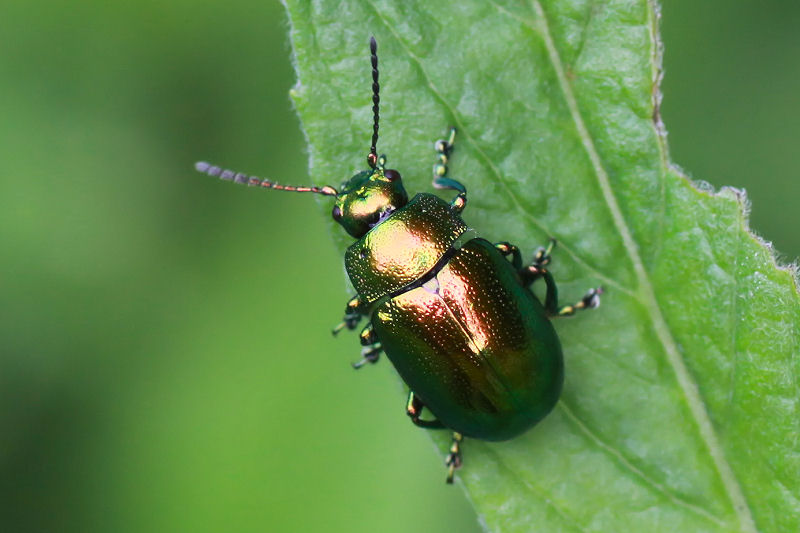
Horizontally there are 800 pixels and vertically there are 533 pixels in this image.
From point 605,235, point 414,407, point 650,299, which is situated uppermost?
point 605,235

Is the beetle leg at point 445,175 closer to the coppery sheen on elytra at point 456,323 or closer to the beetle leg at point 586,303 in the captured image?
the coppery sheen on elytra at point 456,323

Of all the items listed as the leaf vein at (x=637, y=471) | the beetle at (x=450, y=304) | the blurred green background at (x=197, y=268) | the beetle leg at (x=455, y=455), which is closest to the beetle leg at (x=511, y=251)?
the beetle at (x=450, y=304)

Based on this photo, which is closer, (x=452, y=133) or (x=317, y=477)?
(x=452, y=133)

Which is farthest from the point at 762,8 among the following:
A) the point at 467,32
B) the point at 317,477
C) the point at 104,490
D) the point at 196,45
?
the point at 104,490

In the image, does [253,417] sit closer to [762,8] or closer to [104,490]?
[104,490]

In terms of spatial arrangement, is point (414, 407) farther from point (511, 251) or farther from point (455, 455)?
point (511, 251)

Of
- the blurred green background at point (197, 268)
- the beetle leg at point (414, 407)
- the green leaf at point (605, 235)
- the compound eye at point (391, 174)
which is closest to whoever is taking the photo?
the green leaf at point (605, 235)

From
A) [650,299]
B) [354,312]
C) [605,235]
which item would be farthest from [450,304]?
[650,299]
